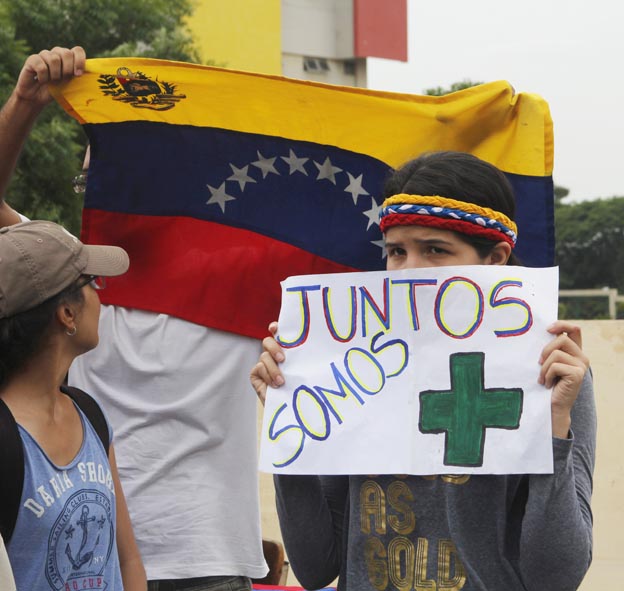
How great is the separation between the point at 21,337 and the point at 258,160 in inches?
49.2

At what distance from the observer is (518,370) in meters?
2.14

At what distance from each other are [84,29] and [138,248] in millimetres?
12899

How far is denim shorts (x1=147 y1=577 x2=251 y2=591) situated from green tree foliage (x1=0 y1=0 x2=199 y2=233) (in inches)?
425

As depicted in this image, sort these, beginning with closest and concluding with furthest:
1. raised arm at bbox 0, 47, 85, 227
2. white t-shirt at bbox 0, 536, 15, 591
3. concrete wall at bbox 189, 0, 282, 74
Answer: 1. white t-shirt at bbox 0, 536, 15, 591
2. raised arm at bbox 0, 47, 85, 227
3. concrete wall at bbox 189, 0, 282, 74

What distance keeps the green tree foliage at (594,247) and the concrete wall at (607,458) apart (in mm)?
60251

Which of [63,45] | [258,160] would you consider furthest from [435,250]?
[63,45]

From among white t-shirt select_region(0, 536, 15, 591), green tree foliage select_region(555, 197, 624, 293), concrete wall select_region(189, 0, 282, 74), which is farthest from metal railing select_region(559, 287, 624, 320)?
green tree foliage select_region(555, 197, 624, 293)

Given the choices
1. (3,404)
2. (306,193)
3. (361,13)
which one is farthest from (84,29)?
(361,13)

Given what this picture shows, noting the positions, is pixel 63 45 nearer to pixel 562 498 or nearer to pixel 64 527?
pixel 64 527

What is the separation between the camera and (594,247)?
68062 mm

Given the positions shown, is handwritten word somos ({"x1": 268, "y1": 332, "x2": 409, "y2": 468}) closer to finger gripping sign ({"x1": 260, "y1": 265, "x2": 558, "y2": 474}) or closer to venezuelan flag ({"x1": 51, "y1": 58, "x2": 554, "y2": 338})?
finger gripping sign ({"x1": 260, "y1": 265, "x2": 558, "y2": 474})

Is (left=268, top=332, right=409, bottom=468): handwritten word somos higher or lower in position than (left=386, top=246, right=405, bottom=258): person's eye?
lower

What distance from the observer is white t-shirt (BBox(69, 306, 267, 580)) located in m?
3.02

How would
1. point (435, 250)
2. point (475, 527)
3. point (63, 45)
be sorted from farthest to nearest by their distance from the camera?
point (63, 45), point (435, 250), point (475, 527)
